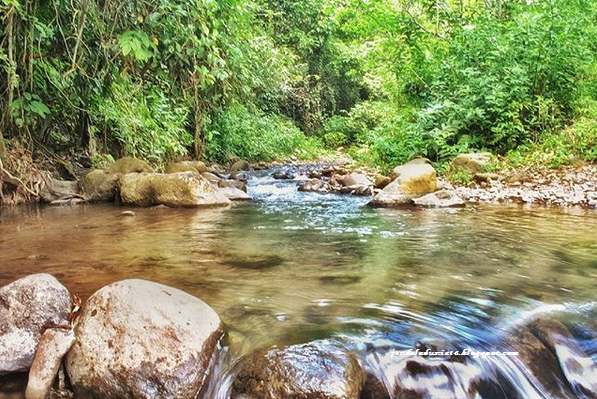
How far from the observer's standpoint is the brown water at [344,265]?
2127 millimetres

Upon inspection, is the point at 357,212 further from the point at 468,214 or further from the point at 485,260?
the point at 485,260

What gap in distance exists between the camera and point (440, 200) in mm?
5680

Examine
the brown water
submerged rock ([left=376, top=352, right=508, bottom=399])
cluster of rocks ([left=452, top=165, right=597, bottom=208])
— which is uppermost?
cluster of rocks ([left=452, top=165, right=597, bottom=208])

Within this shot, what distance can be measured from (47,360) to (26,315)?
0.92ft

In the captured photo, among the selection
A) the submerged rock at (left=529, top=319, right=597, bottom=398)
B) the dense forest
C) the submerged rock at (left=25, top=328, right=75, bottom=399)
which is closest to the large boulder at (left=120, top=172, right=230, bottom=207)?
the dense forest

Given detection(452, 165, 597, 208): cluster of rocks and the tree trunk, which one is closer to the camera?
the tree trunk

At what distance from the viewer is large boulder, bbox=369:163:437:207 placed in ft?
19.1

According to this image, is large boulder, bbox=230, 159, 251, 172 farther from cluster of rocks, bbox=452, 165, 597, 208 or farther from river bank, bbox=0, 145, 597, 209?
cluster of rocks, bbox=452, 165, 597, 208

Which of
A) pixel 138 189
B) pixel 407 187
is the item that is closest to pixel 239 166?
pixel 138 189

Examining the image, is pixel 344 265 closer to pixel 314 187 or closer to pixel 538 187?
pixel 538 187

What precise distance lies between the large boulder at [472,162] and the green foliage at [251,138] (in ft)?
18.3

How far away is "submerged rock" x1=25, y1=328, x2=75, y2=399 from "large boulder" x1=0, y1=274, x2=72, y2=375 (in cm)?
8

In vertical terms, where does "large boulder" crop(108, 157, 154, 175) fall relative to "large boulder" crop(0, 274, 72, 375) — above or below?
above

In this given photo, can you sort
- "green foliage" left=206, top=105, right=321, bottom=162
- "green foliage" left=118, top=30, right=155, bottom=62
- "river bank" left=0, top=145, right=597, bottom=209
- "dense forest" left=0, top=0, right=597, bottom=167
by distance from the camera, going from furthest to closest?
"green foliage" left=206, top=105, right=321, bottom=162 → "river bank" left=0, top=145, right=597, bottom=209 → "dense forest" left=0, top=0, right=597, bottom=167 → "green foliage" left=118, top=30, right=155, bottom=62
